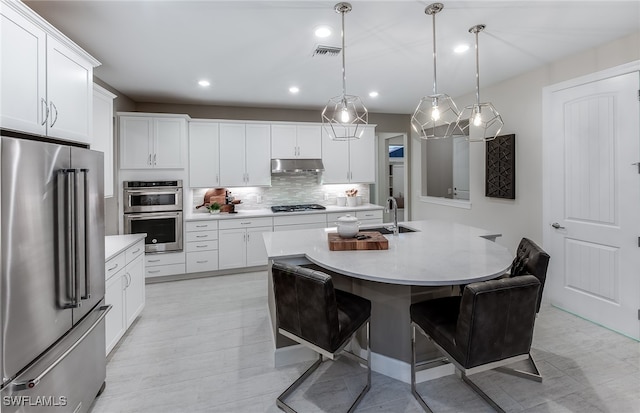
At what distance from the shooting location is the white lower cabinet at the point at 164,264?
4371 millimetres

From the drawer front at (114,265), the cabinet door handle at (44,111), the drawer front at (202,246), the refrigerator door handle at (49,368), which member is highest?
the cabinet door handle at (44,111)

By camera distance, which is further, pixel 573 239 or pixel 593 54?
pixel 573 239

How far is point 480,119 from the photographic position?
2244 mm

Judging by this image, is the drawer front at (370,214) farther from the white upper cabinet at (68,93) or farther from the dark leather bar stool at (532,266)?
the white upper cabinet at (68,93)

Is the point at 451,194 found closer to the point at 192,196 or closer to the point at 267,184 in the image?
the point at 267,184

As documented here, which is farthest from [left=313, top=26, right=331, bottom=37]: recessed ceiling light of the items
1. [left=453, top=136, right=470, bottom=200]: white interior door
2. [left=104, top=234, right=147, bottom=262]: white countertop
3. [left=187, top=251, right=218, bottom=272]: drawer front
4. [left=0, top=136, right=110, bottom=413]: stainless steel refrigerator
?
[left=453, top=136, right=470, bottom=200]: white interior door

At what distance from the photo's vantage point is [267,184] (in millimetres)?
5152

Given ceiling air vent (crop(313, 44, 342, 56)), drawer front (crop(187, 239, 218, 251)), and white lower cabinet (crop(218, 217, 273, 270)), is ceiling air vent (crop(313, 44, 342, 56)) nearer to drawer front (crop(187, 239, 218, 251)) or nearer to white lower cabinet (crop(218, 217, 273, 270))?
white lower cabinet (crop(218, 217, 273, 270))

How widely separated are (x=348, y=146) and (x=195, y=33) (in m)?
3.36

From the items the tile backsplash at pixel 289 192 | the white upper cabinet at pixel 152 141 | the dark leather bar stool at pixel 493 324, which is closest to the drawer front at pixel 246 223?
the tile backsplash at pixel 289 192

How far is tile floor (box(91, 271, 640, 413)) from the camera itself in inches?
78.8

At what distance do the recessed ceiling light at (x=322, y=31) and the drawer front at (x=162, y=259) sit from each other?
3.50 m

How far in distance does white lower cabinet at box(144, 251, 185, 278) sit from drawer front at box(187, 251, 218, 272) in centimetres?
11

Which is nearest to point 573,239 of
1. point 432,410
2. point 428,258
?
point 428,258
